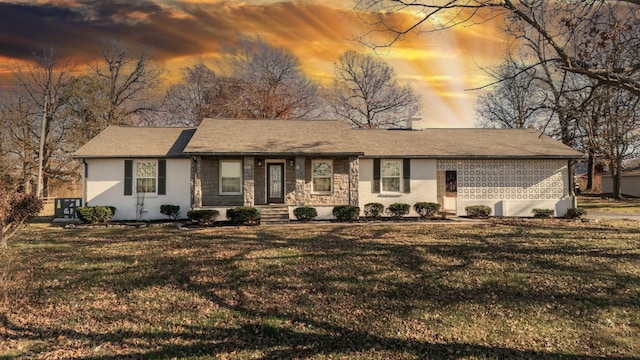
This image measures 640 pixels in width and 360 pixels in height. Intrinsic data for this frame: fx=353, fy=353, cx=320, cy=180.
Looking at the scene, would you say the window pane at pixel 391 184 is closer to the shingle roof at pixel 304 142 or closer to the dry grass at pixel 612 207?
the shingle roof at pixel 304 142

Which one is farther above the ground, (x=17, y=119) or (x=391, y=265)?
(x=17, y=119)

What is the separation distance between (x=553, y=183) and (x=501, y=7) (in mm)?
14545

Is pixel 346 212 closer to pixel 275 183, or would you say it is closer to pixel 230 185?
pixel 275 183

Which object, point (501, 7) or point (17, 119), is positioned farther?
point (17, 119)

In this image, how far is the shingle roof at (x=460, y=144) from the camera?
58.3 feet

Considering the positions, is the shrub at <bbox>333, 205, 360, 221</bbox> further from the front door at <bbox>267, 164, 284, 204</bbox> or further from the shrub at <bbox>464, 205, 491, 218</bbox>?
the shrub at <bbox>464, 205, 491, 218</bbox>

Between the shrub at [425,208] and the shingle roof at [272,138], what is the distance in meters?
3.86

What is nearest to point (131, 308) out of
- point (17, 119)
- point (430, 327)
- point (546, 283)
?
point (430, 327)

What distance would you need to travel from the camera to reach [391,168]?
17750 millimetres

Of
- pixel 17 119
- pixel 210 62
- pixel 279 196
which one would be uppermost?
pixel 210 62

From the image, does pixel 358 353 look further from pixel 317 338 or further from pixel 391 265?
pixel 391 265

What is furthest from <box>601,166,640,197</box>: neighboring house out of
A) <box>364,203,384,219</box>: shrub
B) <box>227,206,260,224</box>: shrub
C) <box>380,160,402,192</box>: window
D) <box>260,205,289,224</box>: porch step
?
<box>227,206,260,224</box>: shrub

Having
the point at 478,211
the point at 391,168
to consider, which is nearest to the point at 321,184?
the point at 391,168

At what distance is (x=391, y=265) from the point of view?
7.82m
